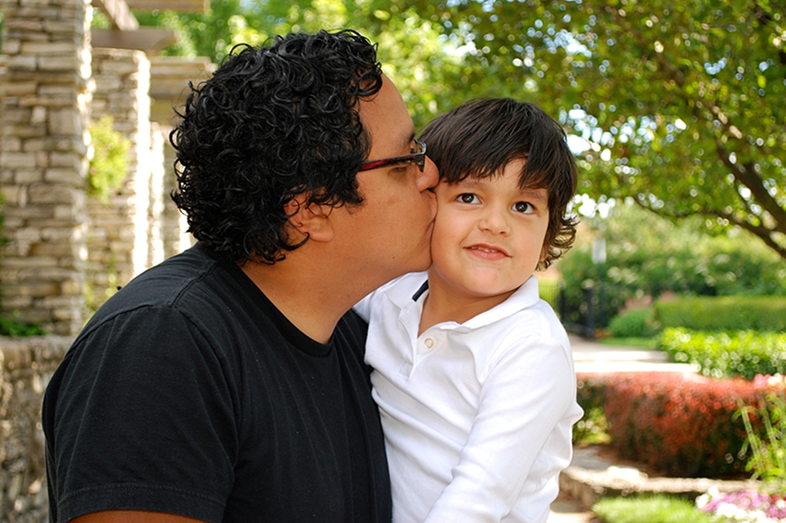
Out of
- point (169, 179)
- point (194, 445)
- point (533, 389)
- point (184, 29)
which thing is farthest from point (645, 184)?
point (184, 29)

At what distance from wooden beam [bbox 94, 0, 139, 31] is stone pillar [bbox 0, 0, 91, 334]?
1.93 meters

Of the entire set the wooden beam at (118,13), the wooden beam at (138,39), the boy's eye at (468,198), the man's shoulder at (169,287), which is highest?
the wooden beam at (118,13)

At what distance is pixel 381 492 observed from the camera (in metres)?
1.90

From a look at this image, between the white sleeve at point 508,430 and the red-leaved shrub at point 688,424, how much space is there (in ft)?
20.8

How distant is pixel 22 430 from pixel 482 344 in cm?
438

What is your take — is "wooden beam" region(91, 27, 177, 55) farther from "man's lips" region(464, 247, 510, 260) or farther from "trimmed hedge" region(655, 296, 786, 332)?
"trimmed hedge" region(655, 296, 786, 332)

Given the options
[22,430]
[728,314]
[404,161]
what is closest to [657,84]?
[404,161]

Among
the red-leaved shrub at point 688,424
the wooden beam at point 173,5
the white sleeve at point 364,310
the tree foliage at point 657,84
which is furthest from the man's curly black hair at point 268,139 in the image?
the wooden beam at point 173,5

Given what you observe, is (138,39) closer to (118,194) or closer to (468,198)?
(118,194)

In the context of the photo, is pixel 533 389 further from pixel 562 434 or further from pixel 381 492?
pixel 381 492

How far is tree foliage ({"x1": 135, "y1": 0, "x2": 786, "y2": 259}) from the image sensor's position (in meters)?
4.68

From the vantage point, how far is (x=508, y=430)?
1868mm

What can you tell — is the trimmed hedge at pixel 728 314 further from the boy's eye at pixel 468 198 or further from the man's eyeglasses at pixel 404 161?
the man's eyeglasses at pixel 404 161

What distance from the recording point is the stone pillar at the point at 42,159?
7.09 meters
